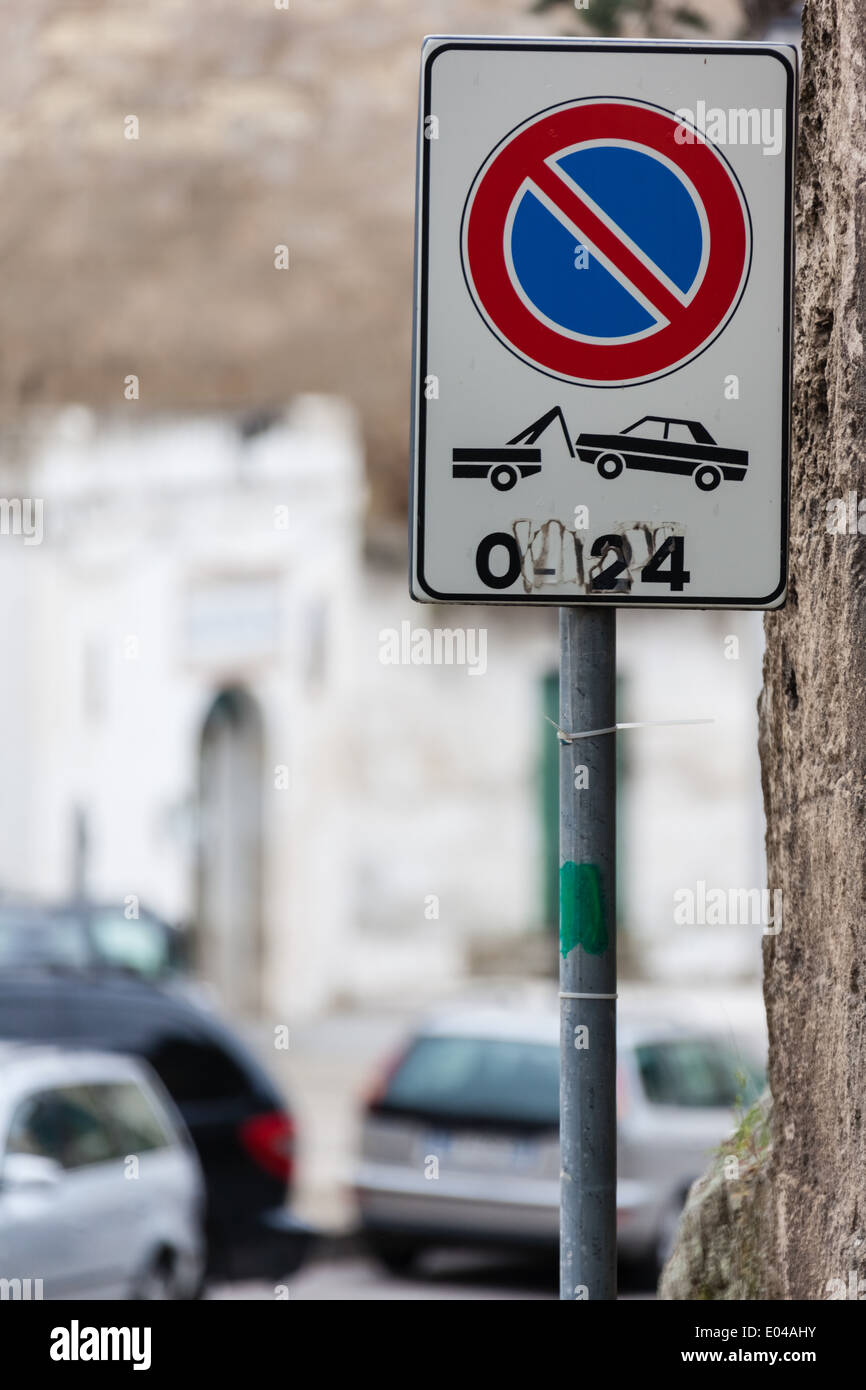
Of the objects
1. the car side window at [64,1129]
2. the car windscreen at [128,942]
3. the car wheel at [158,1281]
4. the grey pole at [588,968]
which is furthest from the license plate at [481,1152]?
the grey pole at [588,968]

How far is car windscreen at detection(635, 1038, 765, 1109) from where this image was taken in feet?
35.7

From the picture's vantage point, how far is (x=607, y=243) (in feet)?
8.73

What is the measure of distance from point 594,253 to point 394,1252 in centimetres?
898

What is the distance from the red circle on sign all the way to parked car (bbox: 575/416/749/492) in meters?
0.07

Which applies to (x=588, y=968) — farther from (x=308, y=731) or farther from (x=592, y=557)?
(x=308, y=731)

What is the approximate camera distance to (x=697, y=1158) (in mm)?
10320

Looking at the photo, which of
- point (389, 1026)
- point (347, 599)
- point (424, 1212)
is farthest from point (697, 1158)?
point (347, 599)

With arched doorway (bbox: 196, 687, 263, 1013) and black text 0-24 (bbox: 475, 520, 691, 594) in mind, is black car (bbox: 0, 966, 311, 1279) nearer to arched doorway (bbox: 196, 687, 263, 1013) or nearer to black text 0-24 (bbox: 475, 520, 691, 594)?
black text 0-24 (bbox: 475, 520, 691, 594)

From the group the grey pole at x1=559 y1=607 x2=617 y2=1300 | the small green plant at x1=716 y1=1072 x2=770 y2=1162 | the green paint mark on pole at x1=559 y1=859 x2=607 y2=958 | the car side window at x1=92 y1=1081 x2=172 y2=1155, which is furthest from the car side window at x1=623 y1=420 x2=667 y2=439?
the car side window at x1=92 y1=1081 x2=172 y2=1155

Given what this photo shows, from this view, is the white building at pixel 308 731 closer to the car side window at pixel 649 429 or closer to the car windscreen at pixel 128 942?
the car windscreen at pixel 128 942

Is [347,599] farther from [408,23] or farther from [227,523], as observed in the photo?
[408,23]

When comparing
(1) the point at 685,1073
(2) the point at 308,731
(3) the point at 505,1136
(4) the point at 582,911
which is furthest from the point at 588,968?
(2) the point at 308,731

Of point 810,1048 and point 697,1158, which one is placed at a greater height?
point 810,1048
